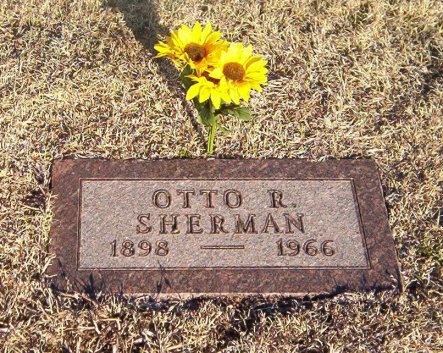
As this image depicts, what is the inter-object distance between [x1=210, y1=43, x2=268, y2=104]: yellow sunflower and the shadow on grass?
0.62 m

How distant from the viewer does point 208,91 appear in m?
2.49

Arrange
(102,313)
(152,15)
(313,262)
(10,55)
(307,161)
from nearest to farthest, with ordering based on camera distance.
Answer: (102,313) < (313,262) < (307,161) < (10,55) < (152,15)

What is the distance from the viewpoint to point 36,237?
263cm

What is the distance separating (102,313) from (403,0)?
2655 mm

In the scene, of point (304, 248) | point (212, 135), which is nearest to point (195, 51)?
point (212, 135)

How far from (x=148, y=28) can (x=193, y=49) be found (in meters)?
1.00

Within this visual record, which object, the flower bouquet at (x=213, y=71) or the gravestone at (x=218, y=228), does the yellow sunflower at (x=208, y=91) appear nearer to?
the flower bouquet at (x=213, y=71)

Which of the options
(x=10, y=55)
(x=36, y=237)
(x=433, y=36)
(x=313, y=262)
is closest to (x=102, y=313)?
(x=36, y=237)

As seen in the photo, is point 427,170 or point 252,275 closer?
point 252,275

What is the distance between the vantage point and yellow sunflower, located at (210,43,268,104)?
2484 millimetres

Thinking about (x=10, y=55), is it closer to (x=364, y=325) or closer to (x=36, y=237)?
(x=36, y=237)

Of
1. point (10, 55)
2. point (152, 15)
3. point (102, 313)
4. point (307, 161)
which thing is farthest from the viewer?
point (152, 15)

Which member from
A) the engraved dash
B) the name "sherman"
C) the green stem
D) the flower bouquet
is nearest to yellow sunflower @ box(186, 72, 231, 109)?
the flower bouquet

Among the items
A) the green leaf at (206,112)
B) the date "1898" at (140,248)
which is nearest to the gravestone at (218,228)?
the date "1898" at (140,248)
